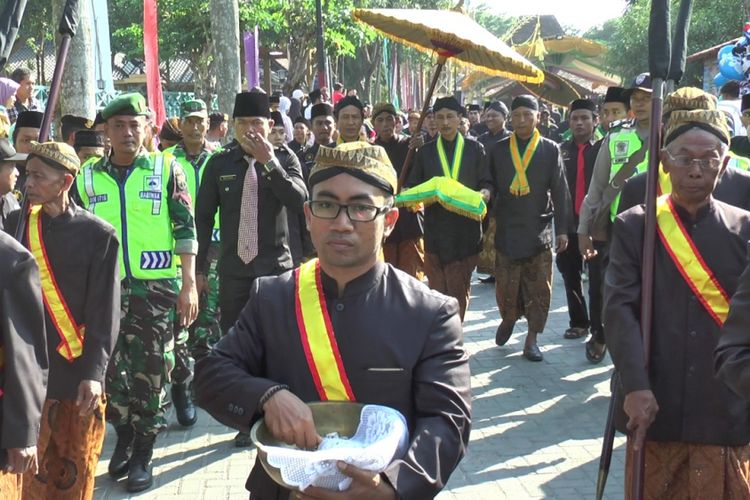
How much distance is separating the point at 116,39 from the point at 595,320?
107ft

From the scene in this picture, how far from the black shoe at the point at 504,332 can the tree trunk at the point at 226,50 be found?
17.6 feet

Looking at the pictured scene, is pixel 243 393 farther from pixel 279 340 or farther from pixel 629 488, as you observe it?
pixel 629 488

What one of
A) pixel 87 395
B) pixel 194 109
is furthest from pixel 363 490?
pixel 194 109

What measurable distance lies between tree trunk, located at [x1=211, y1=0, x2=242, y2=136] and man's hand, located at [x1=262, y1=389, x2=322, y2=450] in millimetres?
10090

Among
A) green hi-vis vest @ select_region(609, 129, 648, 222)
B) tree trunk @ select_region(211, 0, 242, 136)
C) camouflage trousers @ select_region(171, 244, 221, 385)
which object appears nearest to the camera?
green hi-vis vest @ select_region(609, 129, 648, 222)

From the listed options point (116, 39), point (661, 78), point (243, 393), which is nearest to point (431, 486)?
point (243, 393)

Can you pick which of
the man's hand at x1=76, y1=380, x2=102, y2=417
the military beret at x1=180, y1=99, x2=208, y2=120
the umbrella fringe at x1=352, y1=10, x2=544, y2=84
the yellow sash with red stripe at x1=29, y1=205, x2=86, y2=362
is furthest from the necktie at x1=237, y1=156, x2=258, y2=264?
the umbrella fringe at x1=352, y1=10, x2=544, y2=84

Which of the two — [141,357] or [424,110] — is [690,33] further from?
[141,357]

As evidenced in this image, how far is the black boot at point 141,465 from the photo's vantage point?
17.9 ft

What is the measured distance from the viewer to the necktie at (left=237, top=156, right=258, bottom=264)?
6.15m

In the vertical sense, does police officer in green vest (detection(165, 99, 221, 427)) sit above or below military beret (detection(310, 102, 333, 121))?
below

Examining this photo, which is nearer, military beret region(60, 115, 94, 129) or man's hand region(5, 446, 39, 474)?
man's hand region(5, 446, 39, 474)

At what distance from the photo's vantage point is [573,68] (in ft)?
184

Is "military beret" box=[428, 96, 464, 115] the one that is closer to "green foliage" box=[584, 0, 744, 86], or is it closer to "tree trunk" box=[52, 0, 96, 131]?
"tree trunk" box=[52, 0, 96, 131]
